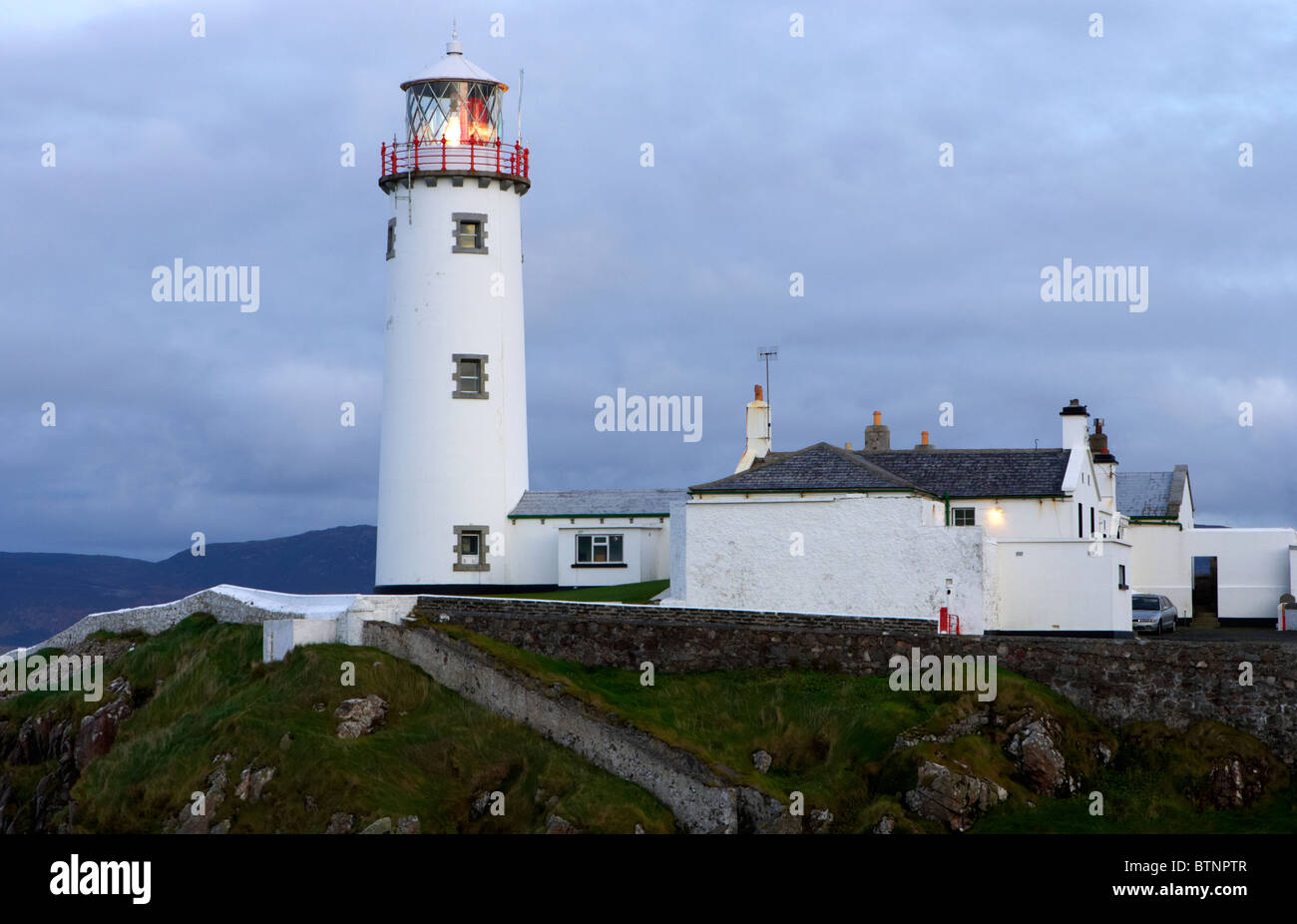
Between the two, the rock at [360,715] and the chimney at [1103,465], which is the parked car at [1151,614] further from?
the rock at [360,715]

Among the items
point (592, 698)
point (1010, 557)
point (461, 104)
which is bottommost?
point (592, 698)

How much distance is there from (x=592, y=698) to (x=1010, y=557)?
12.2 meters

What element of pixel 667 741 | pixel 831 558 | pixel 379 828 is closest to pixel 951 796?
pixel 667 741

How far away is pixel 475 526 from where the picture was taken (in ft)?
154

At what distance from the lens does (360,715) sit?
33938 mm

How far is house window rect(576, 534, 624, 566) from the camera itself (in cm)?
4684

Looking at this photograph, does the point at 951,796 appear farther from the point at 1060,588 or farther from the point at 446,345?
the point at 446,345

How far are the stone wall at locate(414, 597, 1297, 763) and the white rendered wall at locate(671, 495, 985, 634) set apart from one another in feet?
7.29

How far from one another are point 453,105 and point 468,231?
3.66m

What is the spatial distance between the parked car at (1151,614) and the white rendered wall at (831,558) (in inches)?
267
